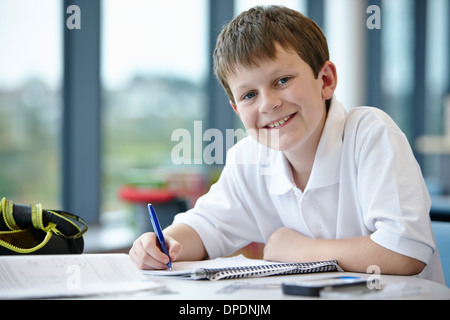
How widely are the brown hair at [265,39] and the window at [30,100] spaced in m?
1.31

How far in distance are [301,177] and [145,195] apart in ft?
4.13

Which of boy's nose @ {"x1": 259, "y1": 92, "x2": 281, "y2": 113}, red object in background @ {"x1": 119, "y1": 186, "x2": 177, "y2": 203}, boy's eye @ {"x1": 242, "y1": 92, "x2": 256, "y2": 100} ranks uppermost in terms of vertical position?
boy's eye @ {"x1": 242, "y1": 92, "x2": 256, "y2": 100}

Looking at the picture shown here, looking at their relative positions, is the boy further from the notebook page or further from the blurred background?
the blurred background

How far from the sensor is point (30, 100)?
2387mm

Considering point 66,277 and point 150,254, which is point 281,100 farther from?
point 66,277

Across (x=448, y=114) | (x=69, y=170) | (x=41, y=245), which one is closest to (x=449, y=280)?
(x=41, y=245)

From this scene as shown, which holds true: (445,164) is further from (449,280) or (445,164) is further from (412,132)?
→ (412,132)

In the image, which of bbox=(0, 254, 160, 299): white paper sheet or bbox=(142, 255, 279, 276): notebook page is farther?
bbox=(142, 255, 279, 276): notebook page

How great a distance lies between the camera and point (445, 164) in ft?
10.2

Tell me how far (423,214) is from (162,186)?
1.65 m

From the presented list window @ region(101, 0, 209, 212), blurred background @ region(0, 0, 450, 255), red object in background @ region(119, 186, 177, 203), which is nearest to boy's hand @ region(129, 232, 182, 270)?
blurred background @ region(0, 0, 450, 255)

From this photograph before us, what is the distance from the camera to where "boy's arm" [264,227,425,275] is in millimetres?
1023

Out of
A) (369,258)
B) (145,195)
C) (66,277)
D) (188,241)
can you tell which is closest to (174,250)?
(188,241)

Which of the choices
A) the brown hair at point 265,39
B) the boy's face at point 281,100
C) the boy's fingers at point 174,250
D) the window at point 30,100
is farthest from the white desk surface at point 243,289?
the window at point 30,100
